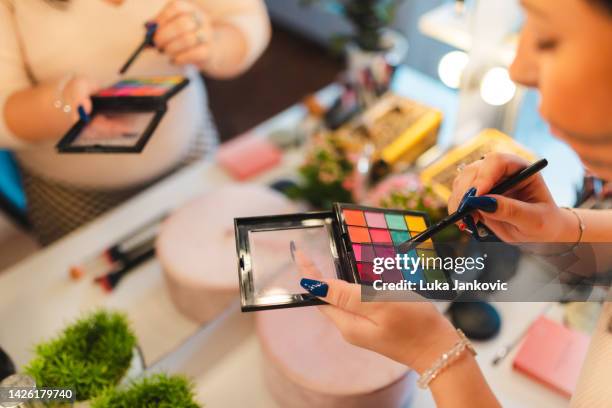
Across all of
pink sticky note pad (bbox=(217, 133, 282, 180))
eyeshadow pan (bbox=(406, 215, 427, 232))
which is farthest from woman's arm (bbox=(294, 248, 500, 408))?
pink sticky note pad (bbox=(217, 133, 282, 180))

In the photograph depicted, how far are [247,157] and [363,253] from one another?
57 centimetres

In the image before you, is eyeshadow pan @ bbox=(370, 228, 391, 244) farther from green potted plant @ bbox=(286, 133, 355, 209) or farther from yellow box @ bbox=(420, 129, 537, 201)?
green potted plant @ bbox=(286, 133, 355, 209)

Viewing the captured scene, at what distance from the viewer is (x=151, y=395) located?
22.2 inches

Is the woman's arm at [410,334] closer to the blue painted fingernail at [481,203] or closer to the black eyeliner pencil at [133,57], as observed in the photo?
the blue painted fingernail at [481,203]

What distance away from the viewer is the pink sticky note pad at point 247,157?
3.48ft

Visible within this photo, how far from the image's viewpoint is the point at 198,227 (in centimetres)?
84

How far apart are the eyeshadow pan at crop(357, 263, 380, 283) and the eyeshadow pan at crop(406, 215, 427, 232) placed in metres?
0.07

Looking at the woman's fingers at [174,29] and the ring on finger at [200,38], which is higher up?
the woman's fingers at [174,29]

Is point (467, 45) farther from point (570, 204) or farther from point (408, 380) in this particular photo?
point (408, 380)

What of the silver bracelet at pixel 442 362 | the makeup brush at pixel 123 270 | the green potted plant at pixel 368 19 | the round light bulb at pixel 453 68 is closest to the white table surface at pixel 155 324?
the makeup brush at pixel 123 270

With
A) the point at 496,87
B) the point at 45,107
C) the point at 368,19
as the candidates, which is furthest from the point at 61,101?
the point at 368,19

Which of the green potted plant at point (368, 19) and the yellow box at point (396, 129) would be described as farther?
the green potted plant at point (368, 19)

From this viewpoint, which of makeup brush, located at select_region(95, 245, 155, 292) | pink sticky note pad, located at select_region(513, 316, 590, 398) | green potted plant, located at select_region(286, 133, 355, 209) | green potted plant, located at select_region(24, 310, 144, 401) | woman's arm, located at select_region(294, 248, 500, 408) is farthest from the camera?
green potted plant, located at select_region(286, 133, 355, 209)

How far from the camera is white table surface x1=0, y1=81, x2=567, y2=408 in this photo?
2.30 feet
